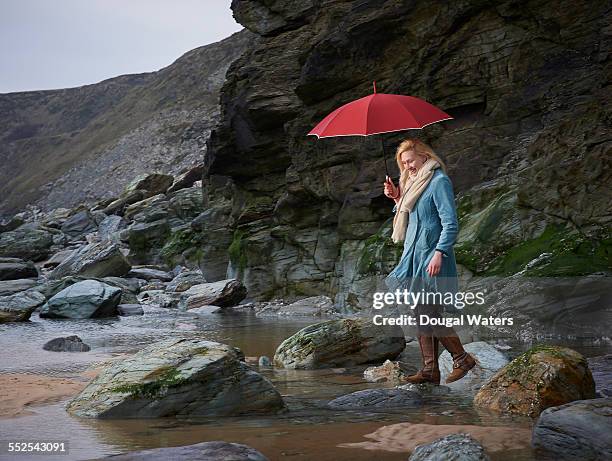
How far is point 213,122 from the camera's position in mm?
78062

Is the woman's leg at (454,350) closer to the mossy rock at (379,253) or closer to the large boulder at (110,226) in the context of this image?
the mossy rock at (379,253)

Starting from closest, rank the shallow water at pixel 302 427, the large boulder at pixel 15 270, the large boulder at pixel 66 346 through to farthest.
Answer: the shallow water at pixel 302 427, the large boulder at pixel 66 346, the large boulder at pixel 15 270

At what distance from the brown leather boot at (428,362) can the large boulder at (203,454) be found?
2.37 metres

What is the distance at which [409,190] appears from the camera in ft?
18.4

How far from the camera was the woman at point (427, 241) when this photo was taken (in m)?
5.33

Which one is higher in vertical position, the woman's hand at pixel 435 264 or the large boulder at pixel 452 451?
the woman's hand at pixel 435 264

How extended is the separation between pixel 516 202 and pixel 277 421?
7841 mm

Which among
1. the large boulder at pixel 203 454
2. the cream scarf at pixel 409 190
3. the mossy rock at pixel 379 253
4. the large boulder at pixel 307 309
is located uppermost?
the cream scarf at pixel 409 190

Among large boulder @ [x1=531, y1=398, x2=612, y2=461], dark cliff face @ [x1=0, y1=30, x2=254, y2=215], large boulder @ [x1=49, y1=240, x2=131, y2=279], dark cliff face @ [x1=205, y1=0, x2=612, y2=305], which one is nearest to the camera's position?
large boulder @ [x1=531, y1=398, x2=612, y2=461]

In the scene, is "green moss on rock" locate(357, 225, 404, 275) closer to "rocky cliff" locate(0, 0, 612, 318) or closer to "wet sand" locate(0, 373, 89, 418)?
"rocky cliff" locate(0, 0, 612, 318)

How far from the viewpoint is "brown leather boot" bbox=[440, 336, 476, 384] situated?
A: 18.4ft

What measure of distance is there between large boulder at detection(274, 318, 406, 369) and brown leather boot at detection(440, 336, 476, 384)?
245 cm

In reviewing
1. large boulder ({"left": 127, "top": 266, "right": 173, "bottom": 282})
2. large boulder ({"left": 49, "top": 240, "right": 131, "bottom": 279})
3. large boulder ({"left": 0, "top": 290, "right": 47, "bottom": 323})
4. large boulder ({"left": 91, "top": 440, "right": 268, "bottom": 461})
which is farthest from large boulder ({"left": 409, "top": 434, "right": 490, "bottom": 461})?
large boulder ({"left": 127, "top": 266, "right": 173, "bottom": 282})

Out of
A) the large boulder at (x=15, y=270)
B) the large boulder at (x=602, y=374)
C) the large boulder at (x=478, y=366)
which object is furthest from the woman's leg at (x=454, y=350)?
the large boulder at (x=15, y=270)
